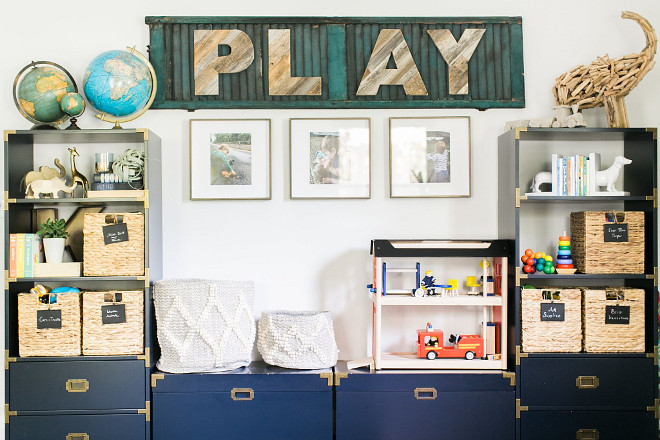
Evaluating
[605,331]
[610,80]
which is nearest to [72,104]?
[610,80]

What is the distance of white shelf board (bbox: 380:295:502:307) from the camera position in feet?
10.1

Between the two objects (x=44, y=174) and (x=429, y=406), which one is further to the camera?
(x=44, y=174)

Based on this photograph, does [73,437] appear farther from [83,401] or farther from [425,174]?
[425,174]

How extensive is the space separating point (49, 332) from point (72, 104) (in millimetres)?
1138

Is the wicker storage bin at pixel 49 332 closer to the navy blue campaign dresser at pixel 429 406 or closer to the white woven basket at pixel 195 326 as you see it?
the white woven basket at pixel 195 326

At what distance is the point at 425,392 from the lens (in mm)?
3021

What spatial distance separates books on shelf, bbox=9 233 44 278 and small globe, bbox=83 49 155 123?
2.44 ft

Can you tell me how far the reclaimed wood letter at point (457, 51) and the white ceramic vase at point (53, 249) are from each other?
7.20 feet

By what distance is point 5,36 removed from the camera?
3.31 meters

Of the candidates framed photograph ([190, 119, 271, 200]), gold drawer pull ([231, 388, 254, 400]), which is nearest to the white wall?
framed photograph ([190, 119, 271, 200])

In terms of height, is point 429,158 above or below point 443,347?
above

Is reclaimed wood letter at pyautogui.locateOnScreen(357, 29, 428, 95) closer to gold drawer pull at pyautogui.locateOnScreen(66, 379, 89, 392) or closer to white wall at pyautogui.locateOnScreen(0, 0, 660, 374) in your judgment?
white wall at pyautogui.locateOnScreen(0, 0, 660, 374)

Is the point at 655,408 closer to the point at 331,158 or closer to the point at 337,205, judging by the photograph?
the point at 337,205

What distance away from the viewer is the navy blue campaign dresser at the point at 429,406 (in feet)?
9.89
